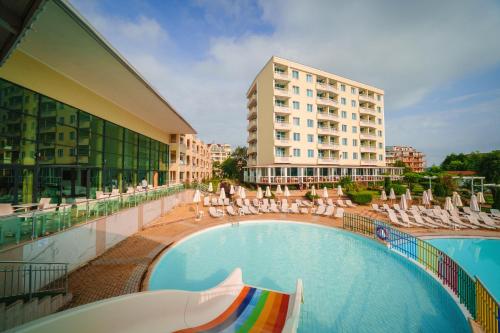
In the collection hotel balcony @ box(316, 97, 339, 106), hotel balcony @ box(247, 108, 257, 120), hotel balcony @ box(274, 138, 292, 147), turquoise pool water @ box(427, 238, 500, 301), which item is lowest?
turquoise pool water @ box(427, 238, 500, 301)

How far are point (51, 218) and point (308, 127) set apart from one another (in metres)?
29.9

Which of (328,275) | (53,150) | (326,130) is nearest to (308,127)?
(326,130)

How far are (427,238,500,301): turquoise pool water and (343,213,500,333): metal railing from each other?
2.25 m

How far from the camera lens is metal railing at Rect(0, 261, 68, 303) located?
5126 millimetres

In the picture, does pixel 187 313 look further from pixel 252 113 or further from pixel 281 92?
pixel 252 113

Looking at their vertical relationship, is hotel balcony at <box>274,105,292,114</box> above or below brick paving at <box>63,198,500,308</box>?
above

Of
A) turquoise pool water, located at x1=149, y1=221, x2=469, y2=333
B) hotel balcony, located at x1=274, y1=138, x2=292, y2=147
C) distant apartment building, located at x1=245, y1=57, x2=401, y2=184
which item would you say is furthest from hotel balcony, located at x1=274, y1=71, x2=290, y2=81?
turquoise pool water, located at x1=149, y1=221, x2=469, y2=333

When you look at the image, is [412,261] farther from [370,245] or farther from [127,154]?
[127,154]

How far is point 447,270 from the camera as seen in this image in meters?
7.11

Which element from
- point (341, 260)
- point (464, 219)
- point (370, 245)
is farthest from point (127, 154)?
point (464, 219)

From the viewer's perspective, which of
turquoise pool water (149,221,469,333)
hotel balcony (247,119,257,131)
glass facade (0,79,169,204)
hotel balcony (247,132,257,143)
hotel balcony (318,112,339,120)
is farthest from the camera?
hotel balcony (247,119,257,131)

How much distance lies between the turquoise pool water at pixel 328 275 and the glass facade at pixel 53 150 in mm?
7158

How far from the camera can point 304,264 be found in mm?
9758

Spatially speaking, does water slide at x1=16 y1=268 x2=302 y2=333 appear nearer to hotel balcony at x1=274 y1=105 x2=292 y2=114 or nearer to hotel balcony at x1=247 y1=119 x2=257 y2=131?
hotel balcony at x1=274 y1=105 x2=292 y2=114
